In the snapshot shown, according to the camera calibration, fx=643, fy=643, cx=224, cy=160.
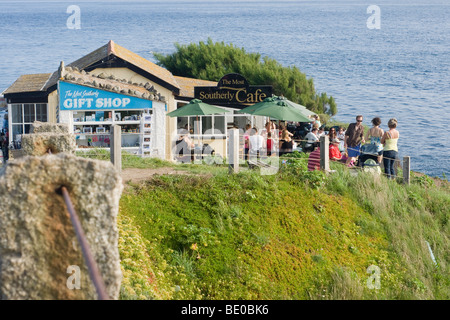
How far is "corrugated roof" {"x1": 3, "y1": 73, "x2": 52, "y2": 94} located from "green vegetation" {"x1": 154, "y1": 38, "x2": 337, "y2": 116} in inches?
455

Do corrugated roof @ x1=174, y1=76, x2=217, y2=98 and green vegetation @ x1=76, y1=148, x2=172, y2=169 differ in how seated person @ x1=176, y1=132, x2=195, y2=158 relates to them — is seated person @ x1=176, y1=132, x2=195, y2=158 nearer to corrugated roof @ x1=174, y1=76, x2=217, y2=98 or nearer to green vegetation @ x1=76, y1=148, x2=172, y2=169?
green vegetation @ x1=76, y1=148, x2=172, y2=169

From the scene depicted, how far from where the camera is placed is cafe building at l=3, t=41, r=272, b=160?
19.6 m

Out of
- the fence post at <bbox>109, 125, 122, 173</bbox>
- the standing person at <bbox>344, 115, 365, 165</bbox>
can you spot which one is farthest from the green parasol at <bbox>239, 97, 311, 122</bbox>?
the fence post at <bbox>109, 125, 122, 173</bbox>

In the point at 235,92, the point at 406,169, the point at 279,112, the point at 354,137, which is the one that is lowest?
the point at 406,169

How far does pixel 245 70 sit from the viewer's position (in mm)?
35375

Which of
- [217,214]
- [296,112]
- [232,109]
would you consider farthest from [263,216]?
[232,109]

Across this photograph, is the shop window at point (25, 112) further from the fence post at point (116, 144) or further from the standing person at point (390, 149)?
the standing person at point (390, 149)

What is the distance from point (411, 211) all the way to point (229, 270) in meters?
5.65

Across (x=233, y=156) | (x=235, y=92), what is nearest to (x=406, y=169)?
(x=233, y=156)

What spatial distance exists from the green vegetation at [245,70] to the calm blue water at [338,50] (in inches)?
442

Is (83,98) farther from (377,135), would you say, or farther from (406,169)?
(406,169)

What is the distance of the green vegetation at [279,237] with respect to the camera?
10117 millimetres

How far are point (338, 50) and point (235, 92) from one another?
81.0 m

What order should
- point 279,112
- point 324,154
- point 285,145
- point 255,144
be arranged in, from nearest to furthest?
point 324,154
point 255,144
point 279,112
point 285,145
